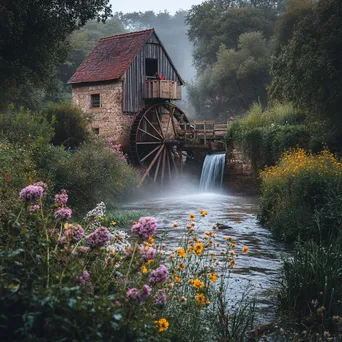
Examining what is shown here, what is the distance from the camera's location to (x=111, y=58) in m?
29.5

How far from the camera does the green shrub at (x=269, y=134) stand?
20.4m

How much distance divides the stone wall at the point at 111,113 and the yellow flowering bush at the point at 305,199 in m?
14.8

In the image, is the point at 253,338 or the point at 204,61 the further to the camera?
the point at 204,61

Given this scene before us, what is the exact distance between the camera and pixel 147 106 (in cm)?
2847

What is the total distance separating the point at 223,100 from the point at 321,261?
39809 millimetres

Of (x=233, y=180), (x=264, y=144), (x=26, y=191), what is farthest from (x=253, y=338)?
(x=233, y=180)

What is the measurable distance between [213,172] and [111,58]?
8634 millimetres

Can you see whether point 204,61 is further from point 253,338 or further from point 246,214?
point 253,338

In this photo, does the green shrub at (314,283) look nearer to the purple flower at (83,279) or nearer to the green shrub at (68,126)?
the purple flower at (83,279)

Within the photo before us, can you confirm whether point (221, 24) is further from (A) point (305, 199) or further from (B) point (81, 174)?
(A) point (305, 199)

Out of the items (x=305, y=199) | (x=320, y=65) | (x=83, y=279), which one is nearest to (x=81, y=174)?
(x=305, y=199)

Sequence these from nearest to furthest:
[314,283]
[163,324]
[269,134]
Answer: [163,324]
[314,283]
[269,134]

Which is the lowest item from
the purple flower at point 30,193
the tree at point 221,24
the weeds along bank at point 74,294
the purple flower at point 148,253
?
the weeds along bank at point 74,294

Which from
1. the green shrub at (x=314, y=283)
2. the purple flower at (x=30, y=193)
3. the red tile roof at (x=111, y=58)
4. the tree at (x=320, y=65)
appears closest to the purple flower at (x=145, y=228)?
the purple flower at (x=30, y=193)
